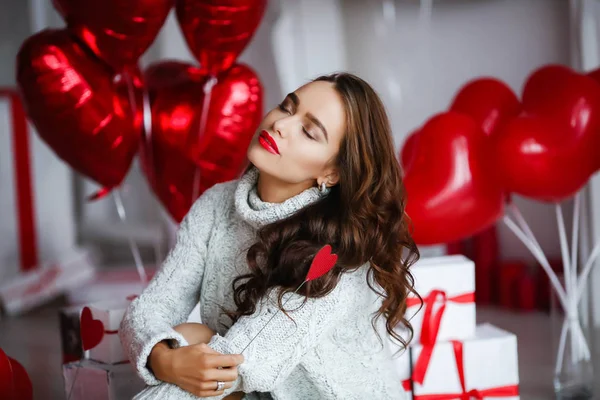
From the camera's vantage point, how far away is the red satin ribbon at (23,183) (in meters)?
3.75

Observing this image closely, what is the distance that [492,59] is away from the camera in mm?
3385

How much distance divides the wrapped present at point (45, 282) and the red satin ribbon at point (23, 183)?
0.56 feet

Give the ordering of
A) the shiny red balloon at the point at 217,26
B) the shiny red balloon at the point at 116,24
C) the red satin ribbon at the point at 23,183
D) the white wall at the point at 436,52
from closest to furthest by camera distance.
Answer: the shiny red balloon at the point at 116,24
the shiny red balloon at the point at 217,26
the white wall at the point at 436,52
the red satin ribbon at the point at 23,183

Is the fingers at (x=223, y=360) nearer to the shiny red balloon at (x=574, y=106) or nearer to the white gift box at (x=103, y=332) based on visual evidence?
the white gift box at (x=103, y=332)

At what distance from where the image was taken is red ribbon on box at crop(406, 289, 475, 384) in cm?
182

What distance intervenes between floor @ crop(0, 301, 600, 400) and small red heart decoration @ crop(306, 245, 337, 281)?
1.17 meters

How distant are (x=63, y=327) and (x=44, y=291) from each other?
1.69 meters

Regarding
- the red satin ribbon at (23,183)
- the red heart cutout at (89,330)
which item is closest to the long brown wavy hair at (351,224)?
the red heart cutout at (89,330)

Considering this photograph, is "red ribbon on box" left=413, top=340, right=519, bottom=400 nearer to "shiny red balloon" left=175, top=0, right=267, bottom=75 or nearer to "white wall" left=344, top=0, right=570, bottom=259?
"shiny red balloon" left=175, top=0, right=267, bottom=75

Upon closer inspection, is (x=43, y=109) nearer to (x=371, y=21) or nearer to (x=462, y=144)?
(x=462, y=144)

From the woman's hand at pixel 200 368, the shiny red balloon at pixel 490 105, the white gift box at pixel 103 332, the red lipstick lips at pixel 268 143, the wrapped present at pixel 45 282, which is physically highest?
the red lipstick lips at pixel 268 143

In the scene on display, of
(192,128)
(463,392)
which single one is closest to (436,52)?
(192,128)

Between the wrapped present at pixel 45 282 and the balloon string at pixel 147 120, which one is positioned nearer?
the balloon string at pixel 147 120

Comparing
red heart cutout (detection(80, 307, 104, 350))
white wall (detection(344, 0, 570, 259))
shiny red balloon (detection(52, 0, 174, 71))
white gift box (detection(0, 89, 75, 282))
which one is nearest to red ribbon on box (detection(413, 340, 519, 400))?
red heart cutout (detection(80, 307, 104, 350))
